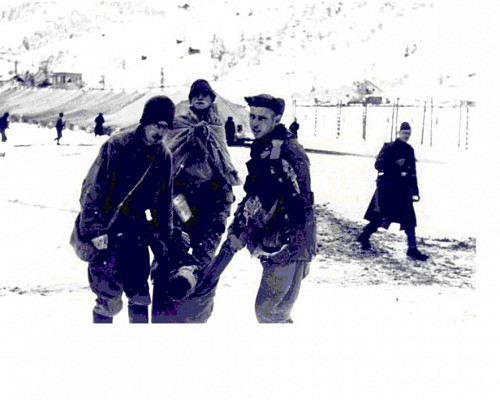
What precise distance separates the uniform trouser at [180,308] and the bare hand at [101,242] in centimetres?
37

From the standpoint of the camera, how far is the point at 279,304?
470 centimetres

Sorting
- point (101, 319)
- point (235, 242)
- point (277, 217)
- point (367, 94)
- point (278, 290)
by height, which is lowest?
point (101, 319)

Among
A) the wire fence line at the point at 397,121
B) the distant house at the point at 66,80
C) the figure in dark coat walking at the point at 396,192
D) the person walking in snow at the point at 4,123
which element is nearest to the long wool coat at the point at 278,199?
the wire fence line at the point at 397,121

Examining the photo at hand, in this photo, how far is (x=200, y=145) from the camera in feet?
15.5

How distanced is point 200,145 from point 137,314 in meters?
0.99

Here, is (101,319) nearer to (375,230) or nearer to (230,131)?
(230,131)

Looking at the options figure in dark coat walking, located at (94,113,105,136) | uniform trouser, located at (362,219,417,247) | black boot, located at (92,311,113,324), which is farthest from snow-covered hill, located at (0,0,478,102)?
black boot, located at (92,311,113,324)

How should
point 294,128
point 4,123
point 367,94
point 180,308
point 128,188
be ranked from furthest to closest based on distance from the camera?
point 367,94 → point 4,123 → point 294,128 → point 180,308 → point 128,188

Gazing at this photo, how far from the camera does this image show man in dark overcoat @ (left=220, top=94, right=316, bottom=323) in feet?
15.2

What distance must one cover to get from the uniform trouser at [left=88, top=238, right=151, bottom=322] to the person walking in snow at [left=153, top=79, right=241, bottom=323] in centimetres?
13

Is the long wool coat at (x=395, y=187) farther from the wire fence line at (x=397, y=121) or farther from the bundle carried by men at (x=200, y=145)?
the bundle carried by men at (x=200, y=145)

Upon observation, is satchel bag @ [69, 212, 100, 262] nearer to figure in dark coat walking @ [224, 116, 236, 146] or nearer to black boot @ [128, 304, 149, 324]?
black boot @ [128, 304, 149, 324]

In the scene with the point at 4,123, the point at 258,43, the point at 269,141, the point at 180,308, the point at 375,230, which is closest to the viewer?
the point at 269,141

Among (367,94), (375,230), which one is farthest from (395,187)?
(367,94)
